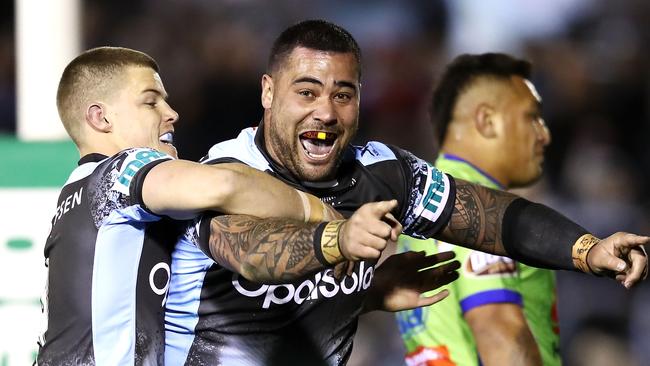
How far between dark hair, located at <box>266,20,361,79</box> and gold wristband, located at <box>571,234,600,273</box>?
931mm

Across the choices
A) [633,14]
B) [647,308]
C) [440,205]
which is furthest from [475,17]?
[440,205]

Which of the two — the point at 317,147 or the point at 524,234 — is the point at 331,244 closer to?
the point at 317,147

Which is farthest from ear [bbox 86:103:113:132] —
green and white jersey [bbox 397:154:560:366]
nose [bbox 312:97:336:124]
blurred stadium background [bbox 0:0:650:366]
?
blurred stadium background [bbox 0:0:650:366]

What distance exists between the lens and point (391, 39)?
10.2 m

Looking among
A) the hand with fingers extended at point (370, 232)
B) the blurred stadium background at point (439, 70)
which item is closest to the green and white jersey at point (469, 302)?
the hand with fingers extended at point (370, 232)

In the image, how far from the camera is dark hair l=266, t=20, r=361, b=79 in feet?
14.1

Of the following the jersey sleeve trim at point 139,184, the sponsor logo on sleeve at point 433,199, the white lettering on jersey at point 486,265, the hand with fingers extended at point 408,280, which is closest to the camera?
the jersey sleeve trim at point 139,184

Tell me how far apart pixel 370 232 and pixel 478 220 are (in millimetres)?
1192

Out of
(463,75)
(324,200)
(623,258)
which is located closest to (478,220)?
(324,200)

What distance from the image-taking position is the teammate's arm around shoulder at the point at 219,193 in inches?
149

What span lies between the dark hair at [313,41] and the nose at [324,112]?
0.59 ft

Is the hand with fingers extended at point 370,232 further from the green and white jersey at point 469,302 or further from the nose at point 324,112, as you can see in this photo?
the green and white jersey at point 469,302

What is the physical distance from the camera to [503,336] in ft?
17.0

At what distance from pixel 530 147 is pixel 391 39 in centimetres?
458
